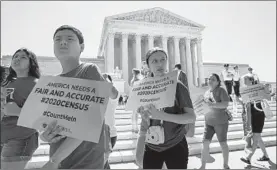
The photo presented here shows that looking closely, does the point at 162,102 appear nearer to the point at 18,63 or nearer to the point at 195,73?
the point at 18,63

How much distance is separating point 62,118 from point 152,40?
1307 inches

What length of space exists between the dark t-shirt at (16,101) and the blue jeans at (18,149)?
5 centimetres

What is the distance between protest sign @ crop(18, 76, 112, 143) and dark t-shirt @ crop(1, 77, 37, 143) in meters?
0.99

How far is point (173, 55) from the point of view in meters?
35.0

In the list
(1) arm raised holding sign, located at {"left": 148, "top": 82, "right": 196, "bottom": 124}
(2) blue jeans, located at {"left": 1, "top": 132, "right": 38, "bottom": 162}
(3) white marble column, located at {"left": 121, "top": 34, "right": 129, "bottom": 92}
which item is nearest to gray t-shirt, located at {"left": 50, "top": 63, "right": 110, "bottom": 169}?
(1) arm raised holding sign, located at {"left": 148, "top": 82, "right": 196, "bottom": 124}

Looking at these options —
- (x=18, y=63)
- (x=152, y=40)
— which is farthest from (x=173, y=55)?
(x=18, y=63)

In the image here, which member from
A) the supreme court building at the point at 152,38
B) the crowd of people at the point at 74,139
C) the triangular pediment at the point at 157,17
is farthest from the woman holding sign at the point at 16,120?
the triangular pediment at the point at 157,17

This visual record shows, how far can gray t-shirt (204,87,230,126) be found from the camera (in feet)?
12.6

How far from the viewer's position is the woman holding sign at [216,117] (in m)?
3.83

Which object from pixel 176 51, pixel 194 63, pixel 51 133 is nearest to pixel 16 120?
pixel 51 133

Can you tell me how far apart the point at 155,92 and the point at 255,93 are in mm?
3421

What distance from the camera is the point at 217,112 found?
388 centimetres

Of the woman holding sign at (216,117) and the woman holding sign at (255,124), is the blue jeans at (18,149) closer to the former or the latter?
the woman holding sign at (216,117)

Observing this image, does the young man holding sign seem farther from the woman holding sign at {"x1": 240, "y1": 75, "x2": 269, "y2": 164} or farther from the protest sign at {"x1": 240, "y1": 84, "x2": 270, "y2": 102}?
the woman holding sign at {"x1": 240, "y1": 75, "x2": 269, "y2": 164}
